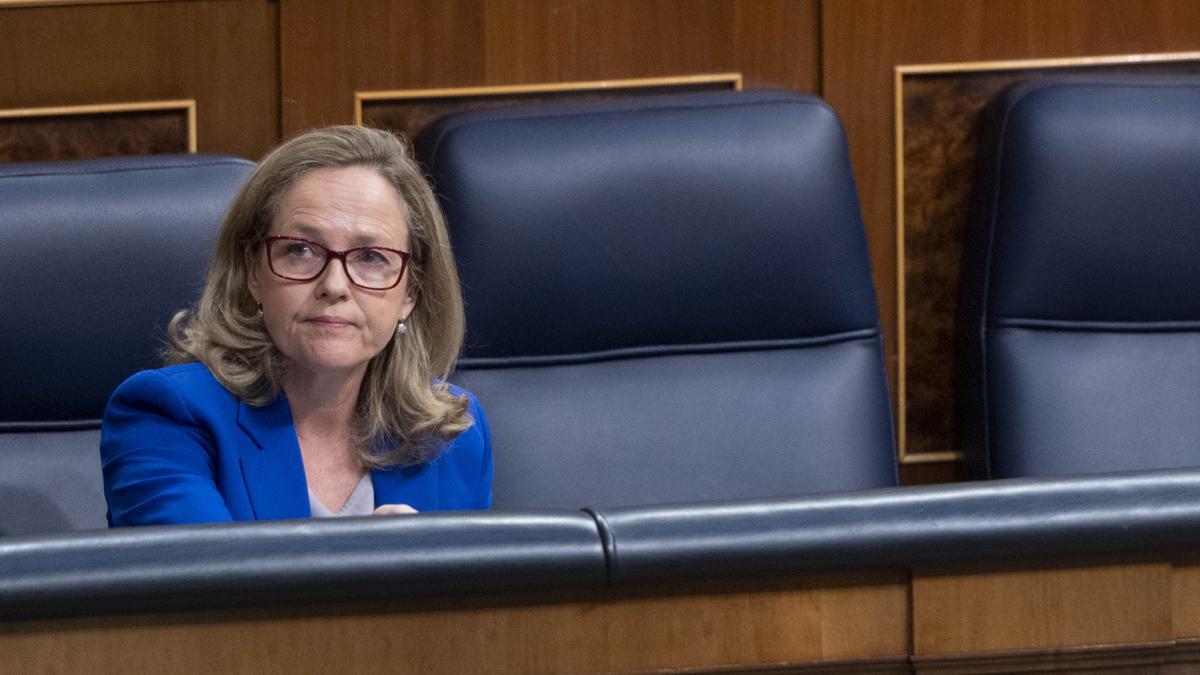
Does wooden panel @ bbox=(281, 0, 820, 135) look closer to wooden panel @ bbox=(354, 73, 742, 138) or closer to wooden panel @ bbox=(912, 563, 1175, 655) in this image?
wooden panel @ bbox=(354, 73, 742, 138)

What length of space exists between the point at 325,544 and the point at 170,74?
3.81ft

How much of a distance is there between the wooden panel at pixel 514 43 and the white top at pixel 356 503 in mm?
620

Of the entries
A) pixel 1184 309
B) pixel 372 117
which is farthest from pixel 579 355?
pixel 1184 309

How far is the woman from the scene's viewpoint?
1.18 meters

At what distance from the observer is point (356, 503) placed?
1229 millimetres

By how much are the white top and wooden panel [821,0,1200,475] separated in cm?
81

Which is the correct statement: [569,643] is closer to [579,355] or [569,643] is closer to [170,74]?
[579,355]

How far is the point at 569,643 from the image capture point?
0.67 m

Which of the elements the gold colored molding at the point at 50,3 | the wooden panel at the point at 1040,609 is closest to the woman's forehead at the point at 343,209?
the gold colored molding at the point at 50,3

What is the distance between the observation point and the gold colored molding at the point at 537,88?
67.3 inches

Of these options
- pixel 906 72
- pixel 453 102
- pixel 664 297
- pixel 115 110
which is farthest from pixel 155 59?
pixel 906 72

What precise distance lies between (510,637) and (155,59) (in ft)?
3.97

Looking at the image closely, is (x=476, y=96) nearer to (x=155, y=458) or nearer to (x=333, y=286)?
(x=333, y=286)

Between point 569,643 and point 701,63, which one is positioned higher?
point 701,63
